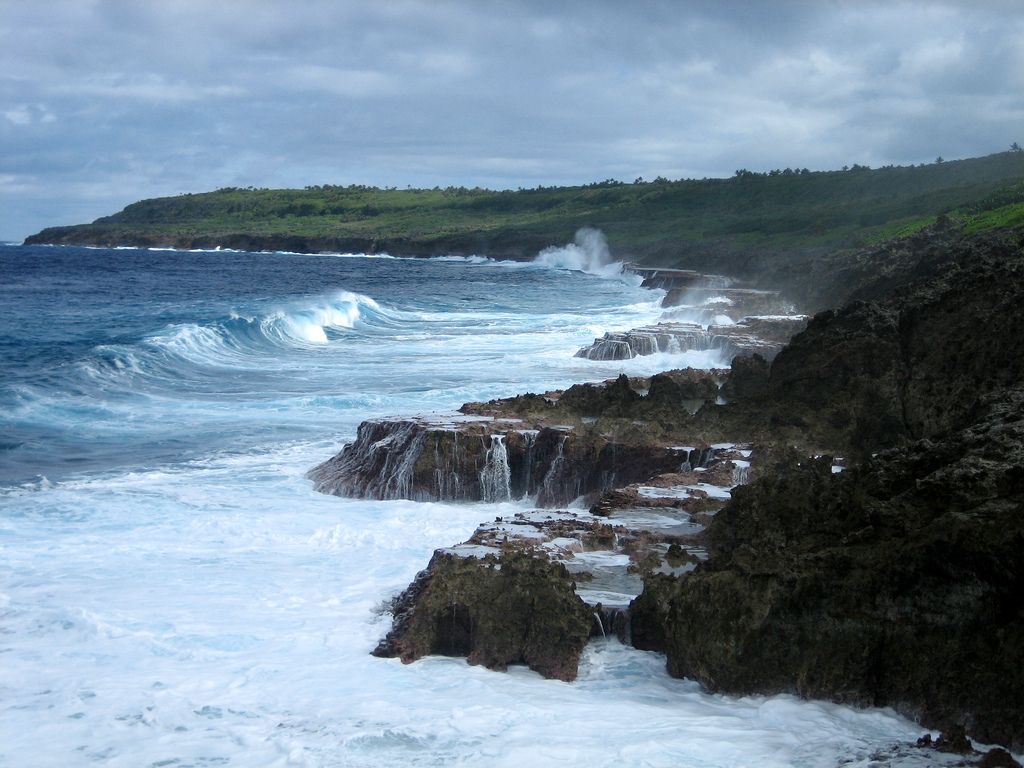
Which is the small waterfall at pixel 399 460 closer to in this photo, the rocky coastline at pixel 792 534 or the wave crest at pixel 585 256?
the rocky coastline at pixel 792 534

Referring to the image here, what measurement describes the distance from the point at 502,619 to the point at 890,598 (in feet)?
8.40

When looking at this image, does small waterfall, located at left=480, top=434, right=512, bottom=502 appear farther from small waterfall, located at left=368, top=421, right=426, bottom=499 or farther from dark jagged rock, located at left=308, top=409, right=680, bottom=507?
small waterfall, located at left=368, top=421, right=426, bottom=499

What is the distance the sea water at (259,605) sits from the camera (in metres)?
6.10

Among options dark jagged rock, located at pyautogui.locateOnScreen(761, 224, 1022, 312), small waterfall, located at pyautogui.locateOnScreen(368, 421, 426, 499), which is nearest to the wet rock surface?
small waterfall, located at pyautogui.locateOnScreen(368, 421, 426, 499)

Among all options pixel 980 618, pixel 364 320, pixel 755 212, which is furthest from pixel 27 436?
pixel 755 212

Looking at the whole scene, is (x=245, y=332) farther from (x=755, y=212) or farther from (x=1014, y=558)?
(x=755, y=212)

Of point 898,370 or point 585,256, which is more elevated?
point 585,256

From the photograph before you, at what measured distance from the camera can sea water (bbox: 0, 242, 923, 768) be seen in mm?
6102

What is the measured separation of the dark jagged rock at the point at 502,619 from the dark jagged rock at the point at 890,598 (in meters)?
0.53

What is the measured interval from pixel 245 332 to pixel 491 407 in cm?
1928

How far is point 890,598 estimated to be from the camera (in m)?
6.12

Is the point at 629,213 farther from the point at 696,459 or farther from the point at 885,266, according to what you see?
the point at 696,459

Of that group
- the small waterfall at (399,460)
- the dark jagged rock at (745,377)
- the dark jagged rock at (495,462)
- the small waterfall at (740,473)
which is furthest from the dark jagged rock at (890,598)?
the dark jagged rock at (745,377)

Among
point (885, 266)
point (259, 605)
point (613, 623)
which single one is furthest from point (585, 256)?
point (613, 623)
